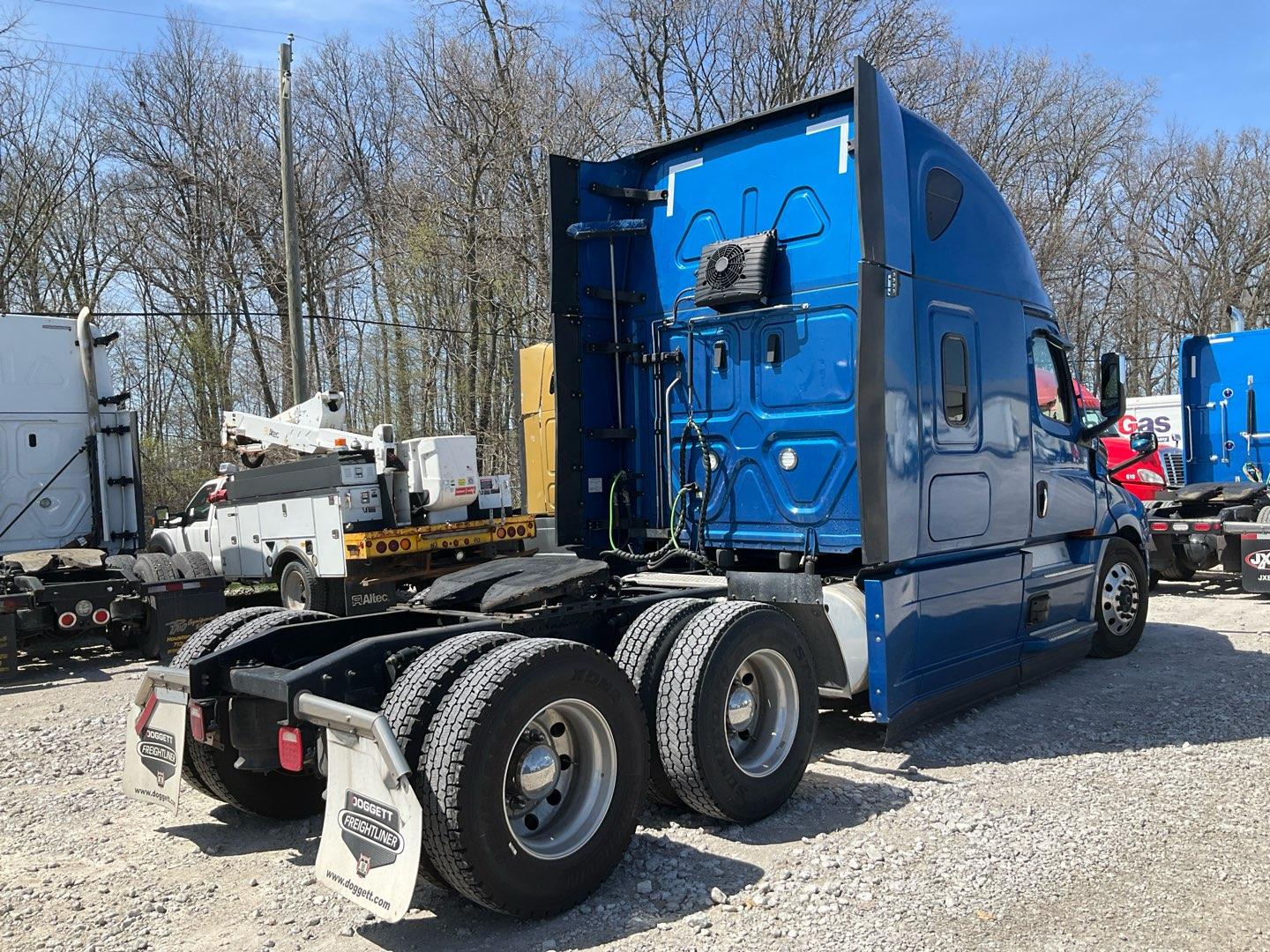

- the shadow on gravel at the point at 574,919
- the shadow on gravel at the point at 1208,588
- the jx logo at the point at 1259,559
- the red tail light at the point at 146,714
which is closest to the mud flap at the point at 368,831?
the shadow on gravel at the point at 574,919

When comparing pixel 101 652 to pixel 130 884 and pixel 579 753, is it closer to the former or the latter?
pixel 130 884

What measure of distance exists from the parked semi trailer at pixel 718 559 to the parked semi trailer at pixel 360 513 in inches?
207

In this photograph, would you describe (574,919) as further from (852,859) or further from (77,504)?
(77,504)

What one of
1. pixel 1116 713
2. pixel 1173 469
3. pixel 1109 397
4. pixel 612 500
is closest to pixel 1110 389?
pixel 1109 397

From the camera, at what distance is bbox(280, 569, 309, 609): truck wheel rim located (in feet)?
40.6

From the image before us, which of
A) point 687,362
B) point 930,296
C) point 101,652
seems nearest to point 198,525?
point 101,652

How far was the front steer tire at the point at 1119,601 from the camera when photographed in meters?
8.11

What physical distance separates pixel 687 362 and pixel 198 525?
33.8 ft

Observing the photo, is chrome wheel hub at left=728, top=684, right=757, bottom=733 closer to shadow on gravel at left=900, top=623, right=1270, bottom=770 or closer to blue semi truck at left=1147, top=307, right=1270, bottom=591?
shadow on gravel at left=900, top=623, right=1270, bottom=770

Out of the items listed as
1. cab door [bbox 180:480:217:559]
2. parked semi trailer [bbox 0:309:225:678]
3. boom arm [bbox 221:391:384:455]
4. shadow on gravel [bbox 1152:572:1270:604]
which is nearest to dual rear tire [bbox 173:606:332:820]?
parked semi trailer [bbox 0:309:225:678]

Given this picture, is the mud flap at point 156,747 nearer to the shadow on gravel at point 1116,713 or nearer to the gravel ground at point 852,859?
the gravel ground at point 852,859

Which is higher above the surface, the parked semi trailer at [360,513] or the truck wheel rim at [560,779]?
the parked semi trailer at [360,513]

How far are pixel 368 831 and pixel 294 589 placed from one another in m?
9.65

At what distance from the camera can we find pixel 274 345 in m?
26.8
